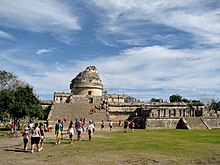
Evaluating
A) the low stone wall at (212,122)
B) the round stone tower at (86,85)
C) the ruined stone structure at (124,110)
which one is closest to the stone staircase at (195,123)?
the ruined stone structure at (124,110)

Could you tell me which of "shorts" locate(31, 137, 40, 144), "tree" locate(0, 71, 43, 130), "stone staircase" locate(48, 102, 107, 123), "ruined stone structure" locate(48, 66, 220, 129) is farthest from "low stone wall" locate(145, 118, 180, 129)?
"shorts" locate(31, 137, 40, 144)

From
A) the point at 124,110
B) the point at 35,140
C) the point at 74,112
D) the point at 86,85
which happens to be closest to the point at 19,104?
the point at 74,112

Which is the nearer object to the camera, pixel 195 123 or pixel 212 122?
pixel 195 123

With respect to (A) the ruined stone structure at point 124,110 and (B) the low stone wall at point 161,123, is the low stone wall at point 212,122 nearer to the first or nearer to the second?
(A) the ruined stone structure at point 124,110

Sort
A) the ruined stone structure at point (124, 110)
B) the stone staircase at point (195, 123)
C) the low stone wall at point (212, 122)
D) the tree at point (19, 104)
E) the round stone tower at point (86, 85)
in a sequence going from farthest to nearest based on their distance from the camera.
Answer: the round stone tower at point (86, 85) → the low stone wall at point (212, 122) → the ruined stone structure at point (124, 110) → the stone staircase at point (195, 123) → the tree at point (19, 104)

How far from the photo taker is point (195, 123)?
33875mm

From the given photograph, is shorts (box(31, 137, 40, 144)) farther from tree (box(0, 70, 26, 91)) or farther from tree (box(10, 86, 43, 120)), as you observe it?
tree (box(0, 70, 26, 91))

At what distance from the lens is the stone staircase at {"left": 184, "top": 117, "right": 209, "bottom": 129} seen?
33188 millimetres

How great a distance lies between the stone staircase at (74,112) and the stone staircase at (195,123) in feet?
36.4

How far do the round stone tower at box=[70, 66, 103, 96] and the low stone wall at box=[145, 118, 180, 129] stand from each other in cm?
2219

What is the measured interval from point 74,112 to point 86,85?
13693 mm

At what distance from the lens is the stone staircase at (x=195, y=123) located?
A: 3319 cm

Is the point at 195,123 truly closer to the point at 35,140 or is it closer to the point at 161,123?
the point at 161,123

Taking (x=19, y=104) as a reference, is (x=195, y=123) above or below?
below
